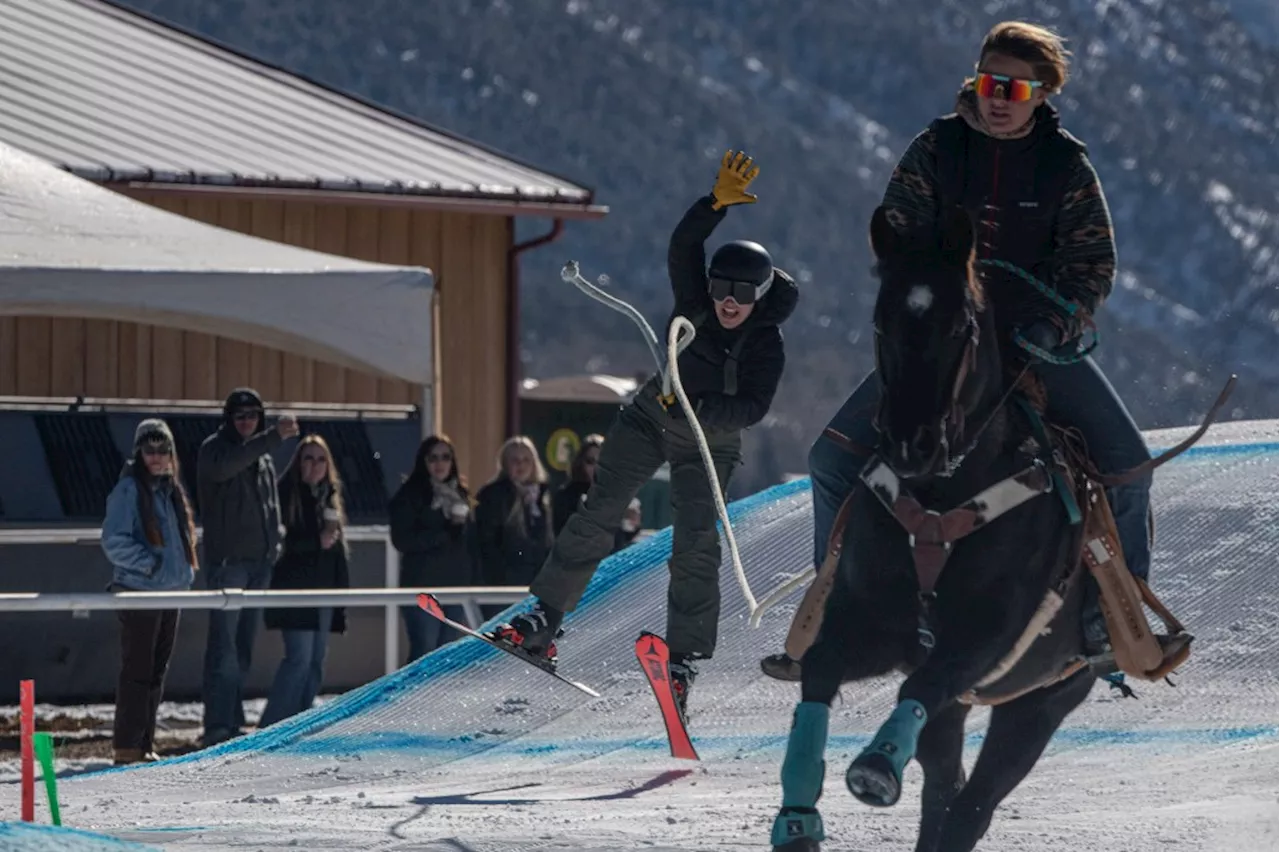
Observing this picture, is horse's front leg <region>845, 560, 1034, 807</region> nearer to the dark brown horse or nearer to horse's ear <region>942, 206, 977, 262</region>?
the dark brown horse

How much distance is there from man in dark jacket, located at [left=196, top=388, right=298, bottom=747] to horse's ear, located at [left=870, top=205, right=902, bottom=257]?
687 cm

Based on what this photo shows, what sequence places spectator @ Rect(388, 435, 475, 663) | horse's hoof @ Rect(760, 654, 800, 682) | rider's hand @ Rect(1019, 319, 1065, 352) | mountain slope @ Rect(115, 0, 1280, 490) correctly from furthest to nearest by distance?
mountain slope @ Rect(115, 0, 1280, 490)
spectator @ Rect(388, 435, 475, 663)
horse's hoof @ Rect(760, 654, 800, 682)
rider's hand @ Rect(1019, 319, 1065, 352)

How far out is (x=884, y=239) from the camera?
611 centimetres

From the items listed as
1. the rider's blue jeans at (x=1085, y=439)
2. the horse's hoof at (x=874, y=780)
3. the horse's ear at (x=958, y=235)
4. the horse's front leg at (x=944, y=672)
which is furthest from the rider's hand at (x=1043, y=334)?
the horse's hoof at (x=874, y=780)

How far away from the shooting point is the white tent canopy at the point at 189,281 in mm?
12266

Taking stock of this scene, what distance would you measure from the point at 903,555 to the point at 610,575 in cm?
552

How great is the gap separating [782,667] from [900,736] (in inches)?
64.3

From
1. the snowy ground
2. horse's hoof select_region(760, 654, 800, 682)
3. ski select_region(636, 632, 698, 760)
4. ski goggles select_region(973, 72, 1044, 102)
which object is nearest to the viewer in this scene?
ski goggles select_region(973, 72, 1044, 102)

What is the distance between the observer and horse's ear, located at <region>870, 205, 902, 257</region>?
6.10 meters

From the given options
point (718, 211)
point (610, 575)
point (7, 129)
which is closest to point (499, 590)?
point (610, 575)

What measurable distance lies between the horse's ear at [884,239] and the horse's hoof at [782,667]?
5.71 ft

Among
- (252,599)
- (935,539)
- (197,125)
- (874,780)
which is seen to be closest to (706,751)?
(252,599)

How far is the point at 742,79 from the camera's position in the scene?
104812mm

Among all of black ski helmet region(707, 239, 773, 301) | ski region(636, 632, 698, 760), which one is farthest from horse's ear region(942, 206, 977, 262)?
ski region(636, 632, 698, 760)
